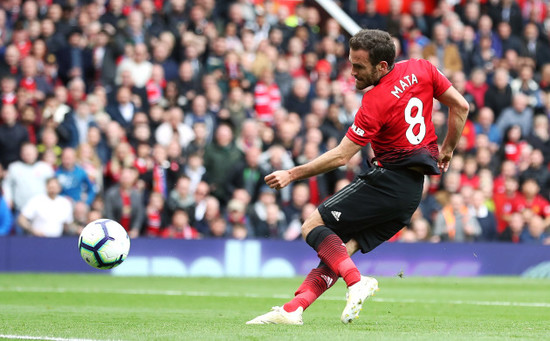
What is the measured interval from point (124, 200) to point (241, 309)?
232 inches

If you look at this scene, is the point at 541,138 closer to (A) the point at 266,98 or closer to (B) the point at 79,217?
(A) the point at 266,98

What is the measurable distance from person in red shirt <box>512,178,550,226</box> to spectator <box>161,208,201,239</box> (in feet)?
18.4

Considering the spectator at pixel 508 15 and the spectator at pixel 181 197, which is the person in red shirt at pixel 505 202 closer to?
the spectator at pixel 508 15

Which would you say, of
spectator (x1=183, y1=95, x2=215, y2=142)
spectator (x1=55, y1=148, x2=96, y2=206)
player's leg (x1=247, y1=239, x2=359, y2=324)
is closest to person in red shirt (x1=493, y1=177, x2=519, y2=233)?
spectator (x1=183, y1=95, x2=215, y2=142)

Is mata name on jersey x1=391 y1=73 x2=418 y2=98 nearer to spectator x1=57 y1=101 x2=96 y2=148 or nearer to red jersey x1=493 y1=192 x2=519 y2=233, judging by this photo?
A: spectator x1=57 y1=101 x2=96 y2=148

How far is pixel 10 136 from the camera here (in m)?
15.3

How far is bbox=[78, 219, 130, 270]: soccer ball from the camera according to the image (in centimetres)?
898

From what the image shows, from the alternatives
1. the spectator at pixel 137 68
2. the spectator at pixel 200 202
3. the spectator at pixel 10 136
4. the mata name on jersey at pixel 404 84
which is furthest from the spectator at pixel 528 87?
the mata name on jersey at pixel 404 84

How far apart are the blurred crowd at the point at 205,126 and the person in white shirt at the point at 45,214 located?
0.8 inches

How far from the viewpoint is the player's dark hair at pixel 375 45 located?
7379mm

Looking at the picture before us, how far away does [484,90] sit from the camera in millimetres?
19469

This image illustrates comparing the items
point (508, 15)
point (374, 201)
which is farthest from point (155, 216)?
point (508, 15)

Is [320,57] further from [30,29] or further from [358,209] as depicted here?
[358,209]

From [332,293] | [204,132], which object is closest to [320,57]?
[204,132]
